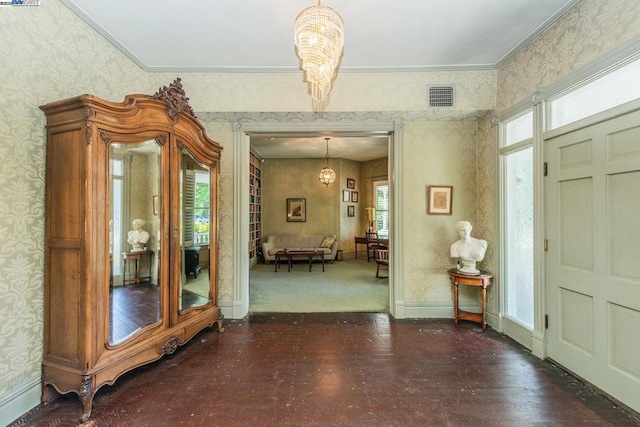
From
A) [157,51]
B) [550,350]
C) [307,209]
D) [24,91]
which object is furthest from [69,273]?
[307,209]

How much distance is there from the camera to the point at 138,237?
218 cm

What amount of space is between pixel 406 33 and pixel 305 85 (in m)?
1.17

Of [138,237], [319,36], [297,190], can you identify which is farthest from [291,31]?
[297,190]

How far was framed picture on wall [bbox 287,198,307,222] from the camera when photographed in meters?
8.20

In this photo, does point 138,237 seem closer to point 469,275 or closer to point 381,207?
point 469,275

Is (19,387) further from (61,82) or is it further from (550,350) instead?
(550,350)

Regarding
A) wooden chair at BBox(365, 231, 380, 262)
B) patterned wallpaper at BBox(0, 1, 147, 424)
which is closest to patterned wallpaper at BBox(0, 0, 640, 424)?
patterned wallpaper at BBox(0, 1, 147, 424)

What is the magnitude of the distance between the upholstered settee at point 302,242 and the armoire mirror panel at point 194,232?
4568mm

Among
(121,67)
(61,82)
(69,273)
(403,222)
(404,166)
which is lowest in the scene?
(69,273)

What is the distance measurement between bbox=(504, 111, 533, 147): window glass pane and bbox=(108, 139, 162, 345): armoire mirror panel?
11.3 ft

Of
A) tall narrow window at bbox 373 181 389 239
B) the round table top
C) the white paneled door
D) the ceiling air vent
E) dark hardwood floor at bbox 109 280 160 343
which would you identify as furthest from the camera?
tall narrow window at bbox 373 181 389 239

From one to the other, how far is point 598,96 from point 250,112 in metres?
3.13

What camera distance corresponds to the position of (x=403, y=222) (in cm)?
347

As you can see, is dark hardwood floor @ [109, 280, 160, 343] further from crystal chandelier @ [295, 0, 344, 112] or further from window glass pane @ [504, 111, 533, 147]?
window glass pane @ [504, 111, 533, 147]
